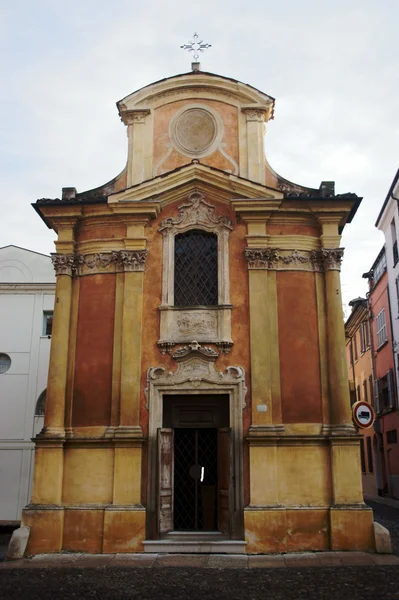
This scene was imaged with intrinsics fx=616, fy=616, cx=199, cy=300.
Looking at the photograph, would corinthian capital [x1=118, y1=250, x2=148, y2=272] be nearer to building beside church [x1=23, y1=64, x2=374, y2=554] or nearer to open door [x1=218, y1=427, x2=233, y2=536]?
building beside church [x1=23, y1=64, x2=374, y2=554]

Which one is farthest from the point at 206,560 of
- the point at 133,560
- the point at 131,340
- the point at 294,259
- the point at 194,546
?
the point at 294,259

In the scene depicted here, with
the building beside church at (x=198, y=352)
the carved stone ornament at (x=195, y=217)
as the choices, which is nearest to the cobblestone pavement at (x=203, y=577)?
the building beside church at (x=198, y=352)

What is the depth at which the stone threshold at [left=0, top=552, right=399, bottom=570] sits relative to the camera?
465 inches

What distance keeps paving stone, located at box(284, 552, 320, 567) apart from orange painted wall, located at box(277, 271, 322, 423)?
2770mm

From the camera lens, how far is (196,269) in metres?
14.9

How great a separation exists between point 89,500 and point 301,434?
192 inches

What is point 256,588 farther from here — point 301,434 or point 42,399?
point 42,399

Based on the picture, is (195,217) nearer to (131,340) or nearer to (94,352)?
(131,340)

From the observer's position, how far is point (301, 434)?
44.7ft

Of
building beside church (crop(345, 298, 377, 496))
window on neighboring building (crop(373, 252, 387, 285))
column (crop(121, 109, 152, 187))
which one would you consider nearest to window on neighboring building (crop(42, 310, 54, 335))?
column (crop(121, 109, 152, 187))

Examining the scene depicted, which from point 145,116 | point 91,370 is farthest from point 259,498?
point 145,116

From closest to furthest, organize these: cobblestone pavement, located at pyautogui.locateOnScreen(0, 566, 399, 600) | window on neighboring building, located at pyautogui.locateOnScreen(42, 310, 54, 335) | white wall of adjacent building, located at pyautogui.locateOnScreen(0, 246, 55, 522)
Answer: cobblestone pavement, located at pyautogui.locateOnScreen(0, 566, 399, 600) < white wall of adjacent building, located at pyautogui.locateOnScreen(0, 246, 55, 522) < window on neighboring building, located at pyautogui.locateOnScreen(42, 310, 54, 335)

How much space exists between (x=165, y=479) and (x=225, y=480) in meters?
1.32

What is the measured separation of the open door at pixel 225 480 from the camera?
13250 millimetres
